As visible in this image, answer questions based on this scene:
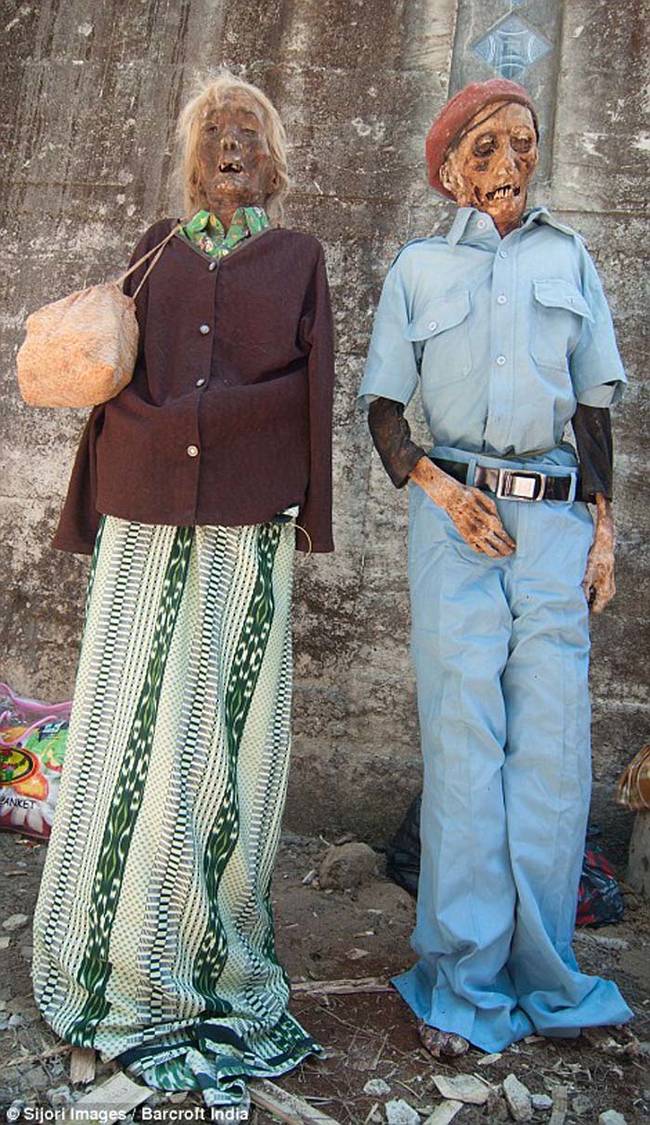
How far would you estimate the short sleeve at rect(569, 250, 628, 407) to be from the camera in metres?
2.87

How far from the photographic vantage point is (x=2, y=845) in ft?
12.1

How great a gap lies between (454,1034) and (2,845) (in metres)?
1.86

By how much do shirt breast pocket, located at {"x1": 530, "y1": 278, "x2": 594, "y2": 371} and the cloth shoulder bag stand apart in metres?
1.05

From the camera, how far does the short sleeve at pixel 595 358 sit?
9.41ft

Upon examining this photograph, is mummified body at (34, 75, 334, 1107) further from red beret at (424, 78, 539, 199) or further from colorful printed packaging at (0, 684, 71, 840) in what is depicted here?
colorful printed packaging at (0, 684, 71, 840)

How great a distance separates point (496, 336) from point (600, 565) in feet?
2.21

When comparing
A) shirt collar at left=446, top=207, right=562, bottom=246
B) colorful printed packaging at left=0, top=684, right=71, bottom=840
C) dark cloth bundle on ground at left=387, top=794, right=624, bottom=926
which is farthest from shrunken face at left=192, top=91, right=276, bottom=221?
dark cloth bundle on ground at left=387, top=794, right=624, bottom=926

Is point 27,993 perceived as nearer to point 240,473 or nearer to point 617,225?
point 240,473

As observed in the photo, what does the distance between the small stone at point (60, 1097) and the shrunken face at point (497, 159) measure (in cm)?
239

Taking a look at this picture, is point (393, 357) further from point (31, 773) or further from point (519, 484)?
point (31, 773)

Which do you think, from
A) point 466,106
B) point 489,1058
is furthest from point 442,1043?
point 466,106

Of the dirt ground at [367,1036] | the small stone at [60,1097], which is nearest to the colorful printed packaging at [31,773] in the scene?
the dirt ground at [367,1036]

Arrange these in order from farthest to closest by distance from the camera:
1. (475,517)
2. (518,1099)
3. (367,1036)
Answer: (475,517), (367,1036), (518,1099)

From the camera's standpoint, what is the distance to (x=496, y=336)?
2771 millimetres
